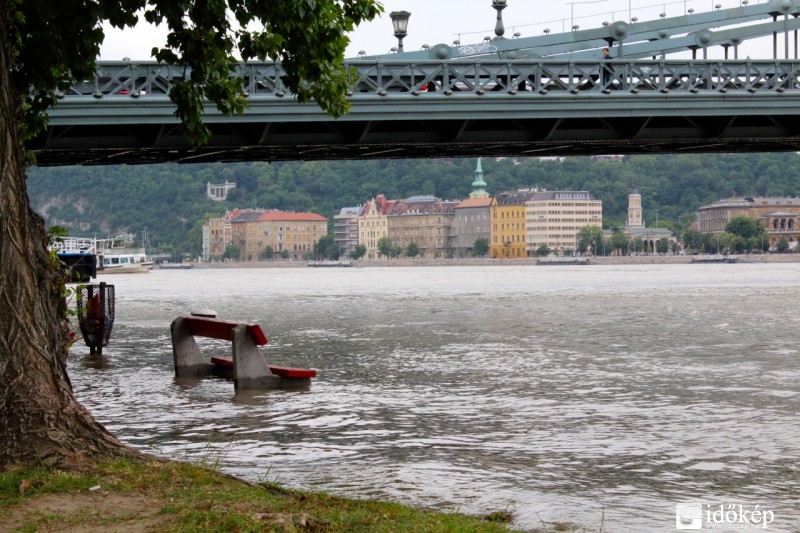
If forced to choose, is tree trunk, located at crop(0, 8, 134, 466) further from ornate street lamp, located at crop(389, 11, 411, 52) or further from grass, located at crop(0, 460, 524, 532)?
ornate street lamp, located at crop(389, 11, 411, 52)

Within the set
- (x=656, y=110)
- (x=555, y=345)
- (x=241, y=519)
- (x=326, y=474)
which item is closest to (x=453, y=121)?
(x=656, y=110)

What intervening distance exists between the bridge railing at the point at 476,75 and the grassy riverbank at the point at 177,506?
87.5 ft

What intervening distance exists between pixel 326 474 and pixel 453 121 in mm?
29685

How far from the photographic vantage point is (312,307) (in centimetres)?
4916

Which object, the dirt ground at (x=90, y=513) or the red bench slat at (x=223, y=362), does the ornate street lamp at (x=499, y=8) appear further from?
the dirt ground at (x=90, y=513)

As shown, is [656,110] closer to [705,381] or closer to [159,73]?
[159,73]

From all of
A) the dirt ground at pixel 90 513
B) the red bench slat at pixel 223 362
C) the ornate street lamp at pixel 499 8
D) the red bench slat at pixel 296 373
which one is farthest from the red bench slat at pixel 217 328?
the ornate street lamp at pixel 499 8

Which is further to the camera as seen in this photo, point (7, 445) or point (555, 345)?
point (555, 345)

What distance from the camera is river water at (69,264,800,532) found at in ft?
33.5

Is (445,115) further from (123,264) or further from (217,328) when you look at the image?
(123,264)

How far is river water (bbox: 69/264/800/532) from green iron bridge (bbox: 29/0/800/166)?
8.40 m

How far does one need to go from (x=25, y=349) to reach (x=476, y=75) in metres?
30.1

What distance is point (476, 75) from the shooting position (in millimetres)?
38219

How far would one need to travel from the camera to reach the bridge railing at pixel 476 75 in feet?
116
